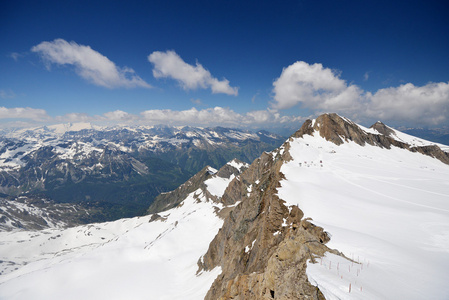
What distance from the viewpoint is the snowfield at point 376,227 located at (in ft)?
41.4

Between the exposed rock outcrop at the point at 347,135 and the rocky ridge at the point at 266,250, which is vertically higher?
the exposed rock outcrop at the point at 347,135

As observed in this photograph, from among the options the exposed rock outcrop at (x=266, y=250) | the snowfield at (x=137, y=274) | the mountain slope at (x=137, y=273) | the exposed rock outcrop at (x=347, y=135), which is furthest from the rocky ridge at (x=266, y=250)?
the exposed rock outcrop at (x=347, y=135)

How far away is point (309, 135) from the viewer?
10219 cm

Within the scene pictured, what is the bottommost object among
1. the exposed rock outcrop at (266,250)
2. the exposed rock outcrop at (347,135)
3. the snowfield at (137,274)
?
the snowfield at (137,274)

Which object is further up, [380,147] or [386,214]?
[380,147]

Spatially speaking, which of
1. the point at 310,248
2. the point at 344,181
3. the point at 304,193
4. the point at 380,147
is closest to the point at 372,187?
the point at 344,181

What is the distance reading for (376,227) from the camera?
992 inches

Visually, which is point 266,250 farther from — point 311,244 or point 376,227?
point 376,227

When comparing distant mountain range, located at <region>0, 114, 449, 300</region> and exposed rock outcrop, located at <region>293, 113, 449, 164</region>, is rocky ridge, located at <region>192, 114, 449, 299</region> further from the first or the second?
exposed rock outcrop, located at <region>293, 113, 449, 164</region>

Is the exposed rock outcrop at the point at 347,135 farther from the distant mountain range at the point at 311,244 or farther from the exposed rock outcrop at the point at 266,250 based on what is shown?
the exposed rock outcrop at the point at 266,250

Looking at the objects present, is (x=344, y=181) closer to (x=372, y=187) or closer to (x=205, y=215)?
(x=372, y=187)

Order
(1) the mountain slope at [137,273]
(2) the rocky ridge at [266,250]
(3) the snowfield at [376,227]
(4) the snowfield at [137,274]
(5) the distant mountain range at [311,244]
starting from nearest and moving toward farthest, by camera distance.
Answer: (3) the snowfield at [376,227] < (5) the distant mountain range at [311,244] < (2) the rocky ridge at [266,250] < (4) the snowfield at [137,274] < (1) the mountain slope at [137,273]

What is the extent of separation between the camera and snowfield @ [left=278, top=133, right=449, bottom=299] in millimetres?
12633

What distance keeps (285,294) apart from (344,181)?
41134mm
